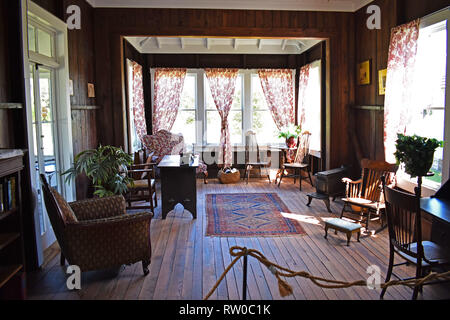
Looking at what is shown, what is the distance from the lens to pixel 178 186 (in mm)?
5590

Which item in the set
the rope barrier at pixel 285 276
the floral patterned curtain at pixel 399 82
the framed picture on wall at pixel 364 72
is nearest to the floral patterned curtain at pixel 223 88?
the framed picture on wall at pixel 364 72

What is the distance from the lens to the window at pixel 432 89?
434 centimetres

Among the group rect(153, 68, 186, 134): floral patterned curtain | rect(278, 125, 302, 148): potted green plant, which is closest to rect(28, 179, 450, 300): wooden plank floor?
rect(278, 125, 302, 148): potted green plant

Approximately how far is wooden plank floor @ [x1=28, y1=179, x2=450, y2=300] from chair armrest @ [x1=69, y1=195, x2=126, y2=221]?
0.57m

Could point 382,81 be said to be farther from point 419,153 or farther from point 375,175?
point 419,153

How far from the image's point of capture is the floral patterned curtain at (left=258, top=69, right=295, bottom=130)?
359 inches

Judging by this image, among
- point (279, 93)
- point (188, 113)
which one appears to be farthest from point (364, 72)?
point (188, 113)

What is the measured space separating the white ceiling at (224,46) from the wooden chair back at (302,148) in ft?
6.59

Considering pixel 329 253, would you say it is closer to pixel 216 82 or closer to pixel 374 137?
pixel 374 137

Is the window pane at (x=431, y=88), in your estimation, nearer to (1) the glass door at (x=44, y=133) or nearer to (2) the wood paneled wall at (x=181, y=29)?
(2) the wood paneled wall at (x=181, y=29)

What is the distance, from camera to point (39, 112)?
4.32 meters

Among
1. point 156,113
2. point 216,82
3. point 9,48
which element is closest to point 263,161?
point 216,82
